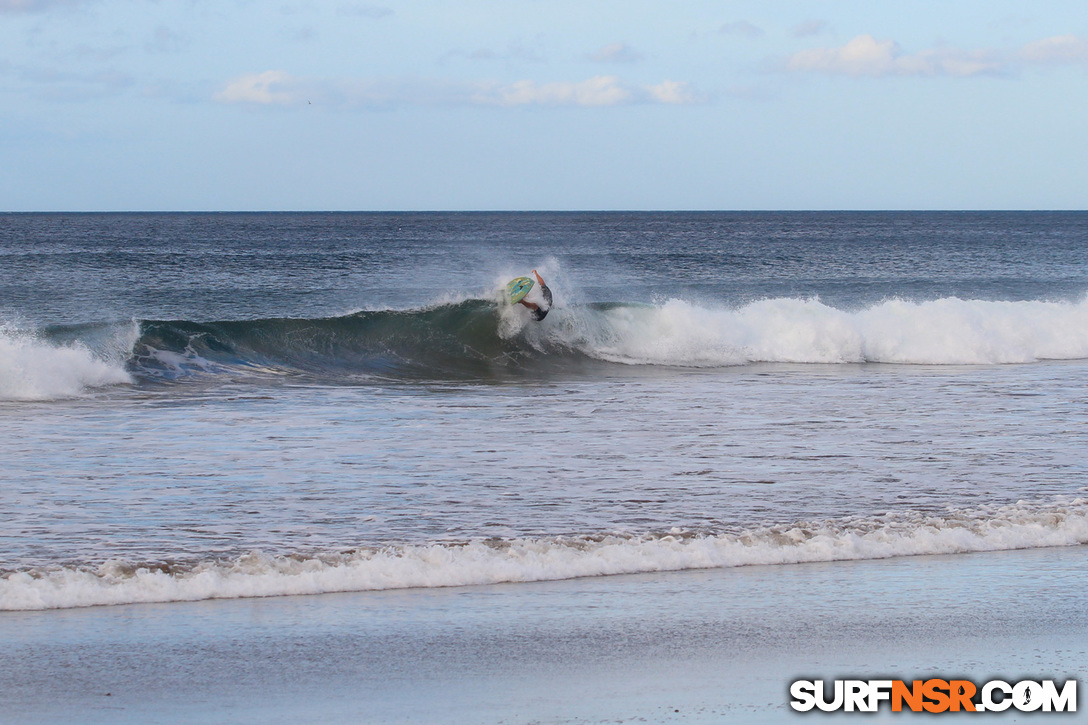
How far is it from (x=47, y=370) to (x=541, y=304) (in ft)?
30.7

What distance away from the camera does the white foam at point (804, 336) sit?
69.2ft

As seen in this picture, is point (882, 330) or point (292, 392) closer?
point (292, 392)

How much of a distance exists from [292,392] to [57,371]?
324cm

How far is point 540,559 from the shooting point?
7027mm

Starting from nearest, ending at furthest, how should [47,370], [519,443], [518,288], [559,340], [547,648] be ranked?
[547,648] → [519,443] → [47,370] → [559,340] → [518,288]

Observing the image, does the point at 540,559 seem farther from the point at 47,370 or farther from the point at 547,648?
the point at 47,370

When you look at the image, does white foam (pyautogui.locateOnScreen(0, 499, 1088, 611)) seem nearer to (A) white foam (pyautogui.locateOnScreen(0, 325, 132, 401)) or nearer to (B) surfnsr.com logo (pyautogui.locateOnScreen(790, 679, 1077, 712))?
(B) surfnsr.com logo (pyautogui.locateOnScreen(790, 679, 1077, 712))

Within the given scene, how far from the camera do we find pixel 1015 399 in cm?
1482

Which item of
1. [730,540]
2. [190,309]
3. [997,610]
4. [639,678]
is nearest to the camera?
[639,678]

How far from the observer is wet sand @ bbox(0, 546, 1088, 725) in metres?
4.84

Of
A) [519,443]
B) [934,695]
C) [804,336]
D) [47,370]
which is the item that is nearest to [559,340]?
[804,336]

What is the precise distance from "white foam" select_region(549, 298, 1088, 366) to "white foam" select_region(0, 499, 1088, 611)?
40.9 ft

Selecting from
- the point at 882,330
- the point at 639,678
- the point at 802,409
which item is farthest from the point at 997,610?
the point at 882,330

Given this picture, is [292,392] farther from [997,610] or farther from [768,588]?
[997,610]
